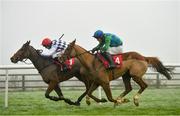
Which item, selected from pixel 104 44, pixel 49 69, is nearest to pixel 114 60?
pixel 104 44

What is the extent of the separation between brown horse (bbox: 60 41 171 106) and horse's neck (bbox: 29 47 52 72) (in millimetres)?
1001

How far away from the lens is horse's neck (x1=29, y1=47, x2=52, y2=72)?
1227cm

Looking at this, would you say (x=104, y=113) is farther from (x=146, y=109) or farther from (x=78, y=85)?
(x=78, y=85)

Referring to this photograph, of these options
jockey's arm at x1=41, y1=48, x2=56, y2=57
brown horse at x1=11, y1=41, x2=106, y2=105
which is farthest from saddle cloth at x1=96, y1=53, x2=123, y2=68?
jockey's arm at x1=41, y1=48, x2=56, y2=57

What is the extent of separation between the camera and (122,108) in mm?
11422

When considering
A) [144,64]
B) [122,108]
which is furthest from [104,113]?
[144,64]

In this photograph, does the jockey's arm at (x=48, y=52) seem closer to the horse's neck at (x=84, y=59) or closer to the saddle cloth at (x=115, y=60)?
the horse's neck at (x=84, y=59)

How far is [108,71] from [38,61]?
1.74m

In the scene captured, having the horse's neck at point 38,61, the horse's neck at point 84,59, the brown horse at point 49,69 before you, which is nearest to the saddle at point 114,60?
the horse's neck at point 84,59

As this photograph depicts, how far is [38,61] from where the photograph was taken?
1234 cm

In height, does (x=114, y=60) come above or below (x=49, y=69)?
above

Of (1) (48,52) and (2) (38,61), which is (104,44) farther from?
(2) (38,61)

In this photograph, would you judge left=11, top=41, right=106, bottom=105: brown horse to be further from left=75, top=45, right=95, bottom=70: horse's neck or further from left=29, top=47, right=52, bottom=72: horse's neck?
left=75, top=45, right=95, bottom=70: horse's neck

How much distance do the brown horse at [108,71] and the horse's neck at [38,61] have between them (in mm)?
1001
